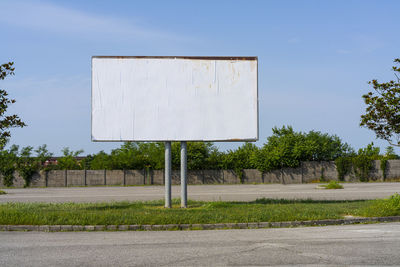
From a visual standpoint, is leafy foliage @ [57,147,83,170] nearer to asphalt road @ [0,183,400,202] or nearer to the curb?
asphalt road @ [0,183,400,202]

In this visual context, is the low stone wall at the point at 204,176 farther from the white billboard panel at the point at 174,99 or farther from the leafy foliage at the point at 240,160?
the white billboard panel at the point at 174,99

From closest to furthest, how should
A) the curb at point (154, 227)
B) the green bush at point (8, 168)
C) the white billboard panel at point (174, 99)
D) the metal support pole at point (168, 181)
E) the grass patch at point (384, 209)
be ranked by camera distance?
1. the curb at point (154, 227)
2. the grass patch at point (384, 209)
3. the white billboard panel at point (174, 99)
4. the metal support pole at point (168, 181)
5. the green bush at point (8, 168)

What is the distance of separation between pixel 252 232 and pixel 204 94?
7.28 meters

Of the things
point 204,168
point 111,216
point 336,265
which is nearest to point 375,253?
point 336,265

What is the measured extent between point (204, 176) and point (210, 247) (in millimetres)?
38352

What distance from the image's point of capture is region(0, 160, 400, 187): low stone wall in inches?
1811

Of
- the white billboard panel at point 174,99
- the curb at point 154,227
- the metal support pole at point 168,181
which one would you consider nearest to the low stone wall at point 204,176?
the metal support pole at point 168,181

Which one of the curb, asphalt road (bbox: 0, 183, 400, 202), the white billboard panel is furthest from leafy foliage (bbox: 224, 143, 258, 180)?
the curb

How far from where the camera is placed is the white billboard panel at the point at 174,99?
1716cm

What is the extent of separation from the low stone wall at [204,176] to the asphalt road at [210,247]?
3460 cm

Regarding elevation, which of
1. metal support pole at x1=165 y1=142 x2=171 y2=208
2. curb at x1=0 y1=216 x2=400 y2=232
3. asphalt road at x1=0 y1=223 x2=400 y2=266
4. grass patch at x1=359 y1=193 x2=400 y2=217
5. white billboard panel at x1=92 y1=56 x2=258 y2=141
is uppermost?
white billboard panel at x1=92 y1=56 x2=258 y2=141

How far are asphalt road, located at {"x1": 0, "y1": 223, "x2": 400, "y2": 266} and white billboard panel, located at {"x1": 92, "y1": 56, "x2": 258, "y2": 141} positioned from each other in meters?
5.98

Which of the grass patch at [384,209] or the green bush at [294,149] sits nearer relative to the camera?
the grass patch at [384,209]

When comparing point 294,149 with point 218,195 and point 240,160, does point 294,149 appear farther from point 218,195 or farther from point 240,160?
point 218,195
